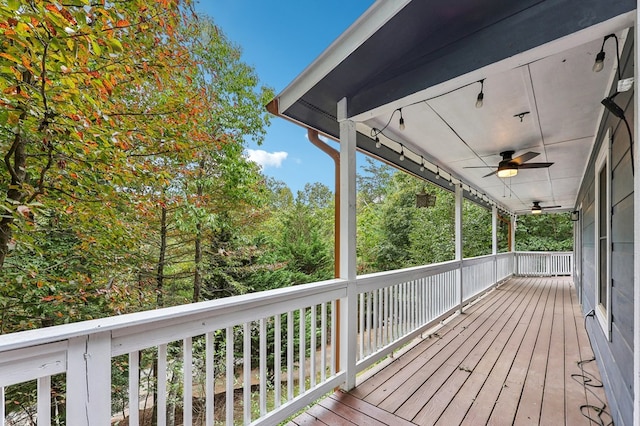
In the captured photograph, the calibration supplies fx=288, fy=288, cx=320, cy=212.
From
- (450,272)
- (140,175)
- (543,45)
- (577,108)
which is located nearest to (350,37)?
(543,45)

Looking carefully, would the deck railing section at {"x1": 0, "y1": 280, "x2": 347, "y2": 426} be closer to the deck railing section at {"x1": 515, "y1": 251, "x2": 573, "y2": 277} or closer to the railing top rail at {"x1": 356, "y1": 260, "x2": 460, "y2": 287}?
the railing top rail at {"x1": 356, "y1": 260, "x2": 460, "y2": 287}

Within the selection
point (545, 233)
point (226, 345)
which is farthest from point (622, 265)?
point (545, 233)

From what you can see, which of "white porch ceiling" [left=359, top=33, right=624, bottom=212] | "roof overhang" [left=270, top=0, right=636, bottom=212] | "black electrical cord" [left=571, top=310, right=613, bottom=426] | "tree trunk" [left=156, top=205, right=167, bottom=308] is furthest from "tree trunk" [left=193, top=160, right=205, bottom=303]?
"black electrical cord" [left=571, top=310, right=613, bottom=426]

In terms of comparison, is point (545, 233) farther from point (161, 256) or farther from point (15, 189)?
point (15, 189)

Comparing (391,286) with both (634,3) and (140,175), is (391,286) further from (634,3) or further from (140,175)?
(140,175)

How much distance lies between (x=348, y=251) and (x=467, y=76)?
1.51 meters

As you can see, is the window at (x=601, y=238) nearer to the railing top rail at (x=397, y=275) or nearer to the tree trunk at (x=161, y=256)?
the railing top rail at (x=397, y=275)

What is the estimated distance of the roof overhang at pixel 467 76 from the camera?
1.52 m

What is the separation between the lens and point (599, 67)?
1.61 m

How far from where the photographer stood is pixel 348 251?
2.45 meters

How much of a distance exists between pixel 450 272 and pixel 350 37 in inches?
152

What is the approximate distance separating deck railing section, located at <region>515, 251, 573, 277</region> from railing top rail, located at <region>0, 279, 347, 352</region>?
1057cm

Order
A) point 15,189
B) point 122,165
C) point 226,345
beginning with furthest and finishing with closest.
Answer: point 122,165, point 15,189, point 226,345

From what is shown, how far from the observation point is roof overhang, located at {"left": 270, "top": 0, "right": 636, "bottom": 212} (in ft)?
4.99
